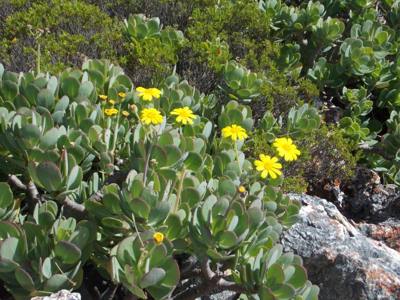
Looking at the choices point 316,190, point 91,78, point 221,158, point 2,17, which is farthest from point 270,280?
point 2,17

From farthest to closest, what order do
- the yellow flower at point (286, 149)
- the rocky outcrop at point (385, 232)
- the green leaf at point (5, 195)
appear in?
the rocky outcrop at point (385, 232) < the yellow flower at point (286, 149) < the green leaf at point (5, 195)

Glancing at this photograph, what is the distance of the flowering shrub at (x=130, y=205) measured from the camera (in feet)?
8.54

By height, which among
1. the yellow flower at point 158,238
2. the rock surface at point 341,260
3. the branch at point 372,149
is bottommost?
the branch at point 372,149

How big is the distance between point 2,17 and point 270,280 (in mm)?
3739

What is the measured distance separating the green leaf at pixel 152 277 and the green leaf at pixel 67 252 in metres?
0.30

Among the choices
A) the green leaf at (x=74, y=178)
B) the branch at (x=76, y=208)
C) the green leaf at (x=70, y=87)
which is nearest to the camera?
the green leaf at (x=74, y=178)

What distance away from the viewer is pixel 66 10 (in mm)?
5262

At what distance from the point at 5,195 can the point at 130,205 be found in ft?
1.82

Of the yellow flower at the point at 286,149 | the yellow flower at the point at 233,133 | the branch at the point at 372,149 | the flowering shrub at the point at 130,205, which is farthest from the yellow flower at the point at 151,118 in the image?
the branch at the point at 372,149

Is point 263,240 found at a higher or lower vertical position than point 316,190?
higher

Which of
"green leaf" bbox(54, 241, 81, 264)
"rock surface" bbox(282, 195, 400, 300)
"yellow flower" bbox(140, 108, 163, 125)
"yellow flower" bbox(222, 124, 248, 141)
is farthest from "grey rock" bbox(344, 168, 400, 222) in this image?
"green leaf" bbox(54, 241, 81, 264)

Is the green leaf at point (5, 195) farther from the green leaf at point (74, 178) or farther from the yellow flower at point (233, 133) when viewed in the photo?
the yellow flower at point (233, 133)

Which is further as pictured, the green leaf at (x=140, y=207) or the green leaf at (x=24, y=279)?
the green leaf at (x=140, y=207)

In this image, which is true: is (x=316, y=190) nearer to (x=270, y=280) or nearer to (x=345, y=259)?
(x=345, y=259)
